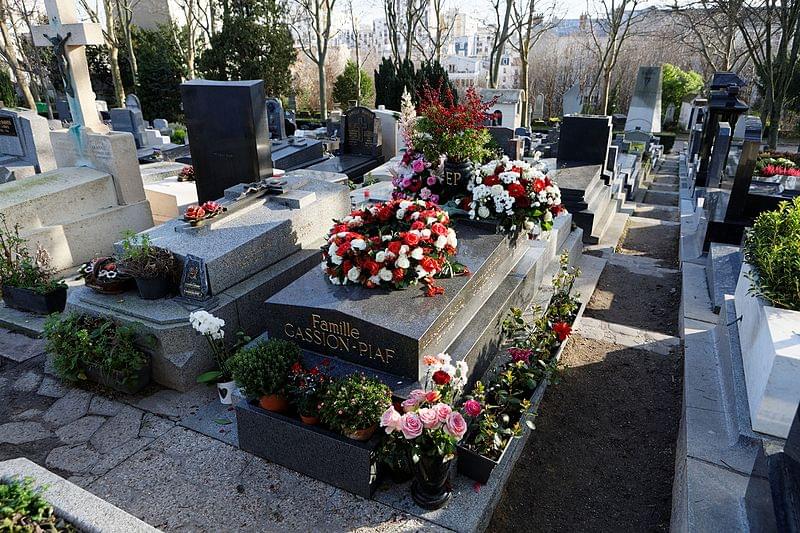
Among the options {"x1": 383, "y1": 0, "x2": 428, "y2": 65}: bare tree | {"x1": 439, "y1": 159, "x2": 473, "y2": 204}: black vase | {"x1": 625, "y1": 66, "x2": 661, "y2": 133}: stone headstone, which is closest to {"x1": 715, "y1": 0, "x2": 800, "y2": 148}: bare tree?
{"x1": 625, "y1": 66, "x2": 661, "y2": 133}: stone headstone

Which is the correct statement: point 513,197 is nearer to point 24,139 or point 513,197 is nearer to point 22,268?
point 22,268

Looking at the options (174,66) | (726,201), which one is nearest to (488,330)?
→ (726,201)

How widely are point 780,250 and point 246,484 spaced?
416cm

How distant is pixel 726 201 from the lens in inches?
297

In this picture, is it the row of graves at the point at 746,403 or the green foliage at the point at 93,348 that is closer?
the row of graves at the point at 746,403

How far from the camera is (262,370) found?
3506 millimetres

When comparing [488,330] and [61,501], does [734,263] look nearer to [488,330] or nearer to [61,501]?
[488,330]

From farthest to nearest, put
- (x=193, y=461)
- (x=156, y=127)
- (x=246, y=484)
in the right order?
(x=156, y=127), (x=193, y=461), (x=246, y=484)

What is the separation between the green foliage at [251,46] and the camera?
24.3 meters

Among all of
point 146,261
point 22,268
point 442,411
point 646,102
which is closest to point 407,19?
point 646,102

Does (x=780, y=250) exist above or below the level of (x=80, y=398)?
above

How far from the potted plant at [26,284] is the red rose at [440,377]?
15.7 feet

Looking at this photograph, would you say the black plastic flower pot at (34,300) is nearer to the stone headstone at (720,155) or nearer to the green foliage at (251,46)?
the stone headstone at (720,155)

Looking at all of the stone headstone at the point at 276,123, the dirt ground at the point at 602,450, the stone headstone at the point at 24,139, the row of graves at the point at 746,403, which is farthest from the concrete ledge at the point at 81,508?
the stone headstone at the point at 276,123
